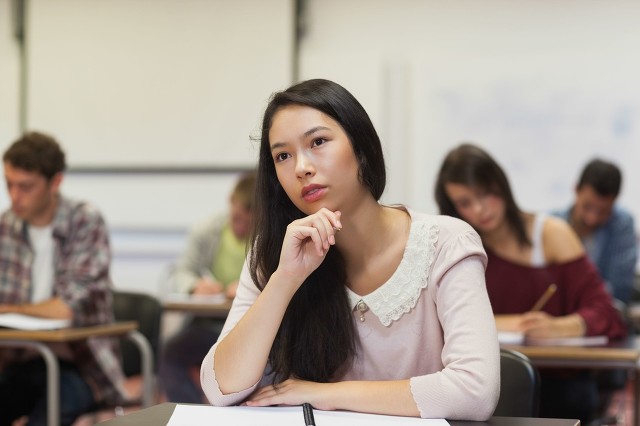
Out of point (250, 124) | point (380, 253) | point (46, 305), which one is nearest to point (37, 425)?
point (46, 305)

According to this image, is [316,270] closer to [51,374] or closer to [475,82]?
[51,374]

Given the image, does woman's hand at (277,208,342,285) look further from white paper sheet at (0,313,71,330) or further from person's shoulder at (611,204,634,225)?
person's shoulder at (611,204,634,225)

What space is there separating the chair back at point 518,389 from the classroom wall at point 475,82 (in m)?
4.05

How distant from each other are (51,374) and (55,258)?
0.57 metres

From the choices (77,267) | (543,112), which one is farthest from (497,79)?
(77,267)

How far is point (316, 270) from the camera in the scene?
5.91 feet

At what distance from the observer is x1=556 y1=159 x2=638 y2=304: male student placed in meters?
4.52

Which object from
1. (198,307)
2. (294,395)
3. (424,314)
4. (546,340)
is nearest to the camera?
(294,395)

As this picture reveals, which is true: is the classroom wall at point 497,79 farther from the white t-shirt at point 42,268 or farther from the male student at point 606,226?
the white t-shirt at point 42,268

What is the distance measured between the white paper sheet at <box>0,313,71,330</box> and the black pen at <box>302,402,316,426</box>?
183cm

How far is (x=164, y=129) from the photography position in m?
6.29

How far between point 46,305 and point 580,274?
1823mm

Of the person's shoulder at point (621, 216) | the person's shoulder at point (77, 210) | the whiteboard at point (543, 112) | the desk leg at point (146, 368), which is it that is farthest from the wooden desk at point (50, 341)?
the whiteboard at point (543, 112)

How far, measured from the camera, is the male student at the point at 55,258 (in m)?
3.31
